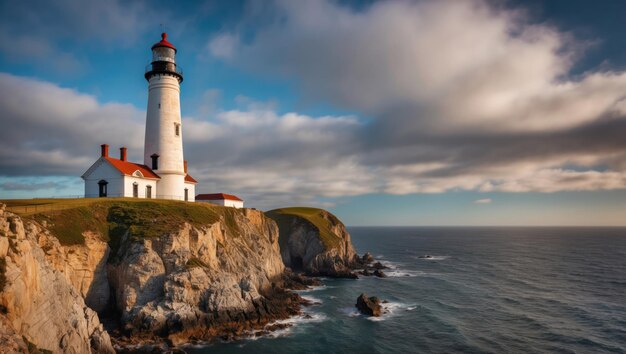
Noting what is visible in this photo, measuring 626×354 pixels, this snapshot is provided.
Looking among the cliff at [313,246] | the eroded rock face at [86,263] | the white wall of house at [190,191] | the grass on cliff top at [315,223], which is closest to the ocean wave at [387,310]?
the cliff at [313,246]

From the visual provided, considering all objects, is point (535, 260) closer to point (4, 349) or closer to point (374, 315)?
point (374, 315)

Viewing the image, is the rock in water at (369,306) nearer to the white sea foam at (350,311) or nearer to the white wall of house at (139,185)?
the white sea foam at (350,311)

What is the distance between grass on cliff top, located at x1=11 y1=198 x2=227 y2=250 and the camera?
3559cm

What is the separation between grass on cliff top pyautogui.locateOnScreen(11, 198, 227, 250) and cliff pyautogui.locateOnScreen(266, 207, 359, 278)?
33.3 meters

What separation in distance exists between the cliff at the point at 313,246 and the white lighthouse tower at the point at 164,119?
110 feet

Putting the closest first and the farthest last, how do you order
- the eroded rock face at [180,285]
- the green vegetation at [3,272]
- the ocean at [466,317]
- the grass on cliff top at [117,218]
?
the green vegetation at [3,272], the eroded rock face at [180,285], the ocean at [466,317], the grass on cliff top at [117,218]

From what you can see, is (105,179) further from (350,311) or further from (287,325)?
(350,311)

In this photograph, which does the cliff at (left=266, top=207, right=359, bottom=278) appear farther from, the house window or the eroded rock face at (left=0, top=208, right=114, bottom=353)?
the eroded rock face at (left=0, top=208, right=114, bottom=353)

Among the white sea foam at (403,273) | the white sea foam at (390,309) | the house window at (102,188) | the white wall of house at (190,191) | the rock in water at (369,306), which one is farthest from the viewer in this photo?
the white sea foam at (403,273)

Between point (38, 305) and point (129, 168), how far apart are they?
28931 millimetres

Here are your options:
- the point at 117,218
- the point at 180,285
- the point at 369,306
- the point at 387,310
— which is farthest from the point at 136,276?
the point at 387,310

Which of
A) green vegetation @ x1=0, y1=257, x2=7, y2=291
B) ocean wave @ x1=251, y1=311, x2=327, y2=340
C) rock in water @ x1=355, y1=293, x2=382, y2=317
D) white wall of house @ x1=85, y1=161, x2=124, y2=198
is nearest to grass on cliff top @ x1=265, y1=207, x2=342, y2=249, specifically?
rock in water @ x1=355, y1=293, x2=382, y2=317

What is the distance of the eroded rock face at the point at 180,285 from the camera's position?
34031 millimetres

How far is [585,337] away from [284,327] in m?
32.3
